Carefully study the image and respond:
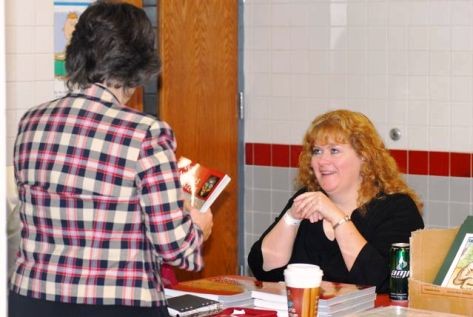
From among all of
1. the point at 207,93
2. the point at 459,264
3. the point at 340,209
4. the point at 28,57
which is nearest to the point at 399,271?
the point at 459,264

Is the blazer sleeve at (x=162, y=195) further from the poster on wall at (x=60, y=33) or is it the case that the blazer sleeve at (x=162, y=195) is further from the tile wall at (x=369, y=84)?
the tile wall at (x=369, y=84)

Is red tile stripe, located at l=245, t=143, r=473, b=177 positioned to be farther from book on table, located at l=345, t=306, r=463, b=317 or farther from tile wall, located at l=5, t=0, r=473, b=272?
book on table, located at l=345, t=306, r=463, b=317

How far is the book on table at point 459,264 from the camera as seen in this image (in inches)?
117

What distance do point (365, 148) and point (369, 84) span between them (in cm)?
137

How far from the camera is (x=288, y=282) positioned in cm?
270

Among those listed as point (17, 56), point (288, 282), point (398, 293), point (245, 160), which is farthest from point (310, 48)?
point (288, 282)

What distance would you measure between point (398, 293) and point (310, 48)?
7.77ft

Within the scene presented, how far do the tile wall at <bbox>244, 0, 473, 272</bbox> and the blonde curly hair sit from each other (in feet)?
3.70

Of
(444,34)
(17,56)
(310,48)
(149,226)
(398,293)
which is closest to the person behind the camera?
(149,226)

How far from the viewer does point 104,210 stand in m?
2.54

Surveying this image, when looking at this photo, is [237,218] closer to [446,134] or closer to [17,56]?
[446,134]

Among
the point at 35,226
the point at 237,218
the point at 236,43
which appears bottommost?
the point at 237,218

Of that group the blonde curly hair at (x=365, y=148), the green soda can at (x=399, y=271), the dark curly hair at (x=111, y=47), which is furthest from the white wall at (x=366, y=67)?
the dark curly hair at (x=111, y=47)

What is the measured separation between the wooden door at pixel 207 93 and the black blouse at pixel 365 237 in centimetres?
135
